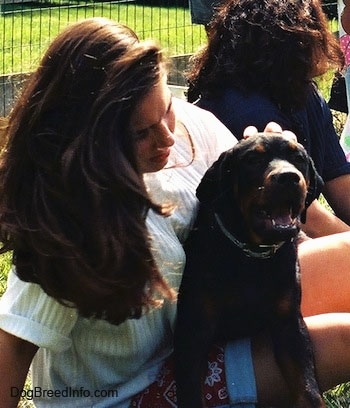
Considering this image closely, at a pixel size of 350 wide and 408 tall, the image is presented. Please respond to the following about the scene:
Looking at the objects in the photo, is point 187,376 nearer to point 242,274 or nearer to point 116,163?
point 242,274

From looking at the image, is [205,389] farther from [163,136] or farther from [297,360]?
[163,136]

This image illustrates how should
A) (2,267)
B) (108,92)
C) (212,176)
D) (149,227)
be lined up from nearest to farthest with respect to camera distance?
(108,92) < (149,227) < (212,176) < (2,267)

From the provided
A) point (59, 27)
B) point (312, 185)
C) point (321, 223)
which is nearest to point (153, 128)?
point (312, 185)

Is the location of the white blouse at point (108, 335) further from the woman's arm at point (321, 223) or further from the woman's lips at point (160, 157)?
the woman's arm at point (321, 223)

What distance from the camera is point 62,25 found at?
831 cm

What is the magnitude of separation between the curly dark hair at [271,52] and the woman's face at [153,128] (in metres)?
1.01

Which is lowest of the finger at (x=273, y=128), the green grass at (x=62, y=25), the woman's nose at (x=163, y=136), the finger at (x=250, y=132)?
the green grass at (x=62, y=25)

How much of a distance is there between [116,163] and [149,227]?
0.38 meters

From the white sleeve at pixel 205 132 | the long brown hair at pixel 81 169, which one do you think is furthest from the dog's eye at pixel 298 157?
the long brown hair at pixel 81 169

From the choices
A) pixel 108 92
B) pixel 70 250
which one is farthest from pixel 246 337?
pixel 108 92

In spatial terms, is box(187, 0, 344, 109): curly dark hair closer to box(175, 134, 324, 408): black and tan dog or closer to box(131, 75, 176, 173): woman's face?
box(175, 134, 324, 408): black and tan dog

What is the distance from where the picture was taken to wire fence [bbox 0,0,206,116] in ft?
26.3

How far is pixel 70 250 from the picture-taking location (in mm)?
2338

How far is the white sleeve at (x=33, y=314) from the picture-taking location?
2494 mm
